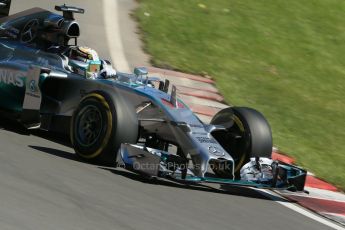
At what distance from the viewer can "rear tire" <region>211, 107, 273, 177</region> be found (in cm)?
874

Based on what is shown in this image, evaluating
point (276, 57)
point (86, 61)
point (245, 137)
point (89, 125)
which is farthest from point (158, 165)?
point (276, 57)

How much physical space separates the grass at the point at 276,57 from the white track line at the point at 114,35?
53 cm

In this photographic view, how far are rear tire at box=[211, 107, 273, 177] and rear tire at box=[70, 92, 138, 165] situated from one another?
128 cm

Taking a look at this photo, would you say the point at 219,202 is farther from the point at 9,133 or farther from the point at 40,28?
the point at 40,28

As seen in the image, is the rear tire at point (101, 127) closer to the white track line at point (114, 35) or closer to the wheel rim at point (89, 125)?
the wheel rim at point (89, 125)

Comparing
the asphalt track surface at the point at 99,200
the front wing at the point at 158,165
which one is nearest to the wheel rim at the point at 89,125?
the asphalt track surface at the point at 99,200

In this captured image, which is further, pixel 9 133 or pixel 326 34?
pixel 326 34

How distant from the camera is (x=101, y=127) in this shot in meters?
8.21

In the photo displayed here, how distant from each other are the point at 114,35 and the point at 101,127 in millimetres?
7445

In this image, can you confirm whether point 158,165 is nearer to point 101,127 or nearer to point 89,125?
point 101,127

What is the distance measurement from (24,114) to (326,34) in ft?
35.9

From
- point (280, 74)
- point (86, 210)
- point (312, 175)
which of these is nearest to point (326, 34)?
point (280, 74)

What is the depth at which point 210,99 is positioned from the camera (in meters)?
13.0

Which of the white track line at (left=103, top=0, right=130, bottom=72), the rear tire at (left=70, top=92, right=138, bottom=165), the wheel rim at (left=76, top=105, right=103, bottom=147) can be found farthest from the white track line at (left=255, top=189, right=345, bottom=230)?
the white track line at (left=103, top=0, right=130, bottom=72)
